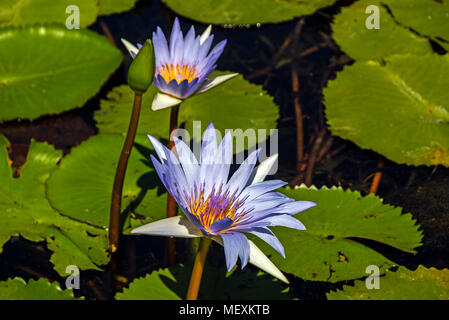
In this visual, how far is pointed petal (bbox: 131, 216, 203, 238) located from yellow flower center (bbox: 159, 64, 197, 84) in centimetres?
80

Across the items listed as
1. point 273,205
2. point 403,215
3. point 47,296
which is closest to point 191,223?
point 273,205

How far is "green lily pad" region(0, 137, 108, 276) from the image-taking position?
8.21ft

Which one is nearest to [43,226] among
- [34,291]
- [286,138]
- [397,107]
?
[34,291]

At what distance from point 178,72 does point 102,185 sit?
0.68 metres

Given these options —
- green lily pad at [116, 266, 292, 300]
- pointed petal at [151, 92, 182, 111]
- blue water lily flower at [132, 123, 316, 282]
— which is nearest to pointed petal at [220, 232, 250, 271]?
blue water lily flower at [132, 123, 316, 282]

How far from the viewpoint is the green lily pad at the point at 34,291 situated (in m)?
2.20

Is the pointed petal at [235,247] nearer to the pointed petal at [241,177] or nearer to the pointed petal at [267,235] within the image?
the pointed petal at [267,235]

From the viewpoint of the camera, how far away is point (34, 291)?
7.25 feet

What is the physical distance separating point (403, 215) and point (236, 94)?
1.16 metres

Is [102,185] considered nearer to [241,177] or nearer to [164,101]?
[164,101]

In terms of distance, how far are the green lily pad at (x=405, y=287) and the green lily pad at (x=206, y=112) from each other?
961 millimetres

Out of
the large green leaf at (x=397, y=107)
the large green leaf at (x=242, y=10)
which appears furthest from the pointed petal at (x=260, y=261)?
the large green leaf at (x=242, y=10)

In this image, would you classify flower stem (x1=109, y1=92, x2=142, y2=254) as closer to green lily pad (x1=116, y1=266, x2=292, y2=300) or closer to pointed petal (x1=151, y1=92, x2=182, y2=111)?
pointed petal (x1=151, y1=92, x2=182, y2=111)

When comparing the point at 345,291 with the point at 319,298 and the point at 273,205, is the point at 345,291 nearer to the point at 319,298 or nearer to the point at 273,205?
the point at 319,298
